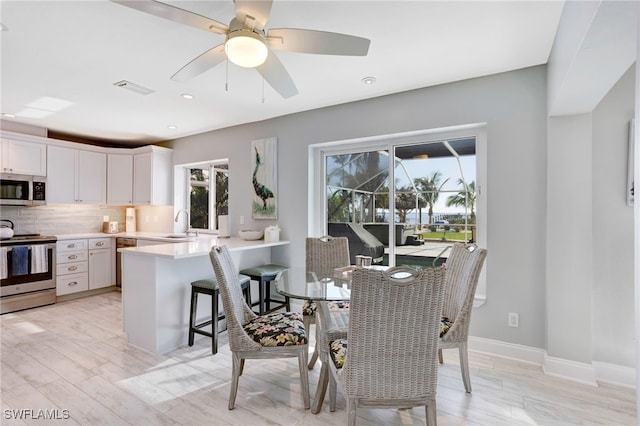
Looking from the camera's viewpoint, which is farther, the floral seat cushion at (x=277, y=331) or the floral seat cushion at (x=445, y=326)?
the floral seat cushion at (x=445, y=326)

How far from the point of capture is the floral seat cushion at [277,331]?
2035 mm

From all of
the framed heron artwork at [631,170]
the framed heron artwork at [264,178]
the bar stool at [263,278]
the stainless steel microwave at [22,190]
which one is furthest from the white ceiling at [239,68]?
the bar stool at [263,278]

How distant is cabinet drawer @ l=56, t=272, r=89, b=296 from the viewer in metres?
4.46

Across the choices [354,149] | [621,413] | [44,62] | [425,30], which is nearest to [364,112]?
[354,149]

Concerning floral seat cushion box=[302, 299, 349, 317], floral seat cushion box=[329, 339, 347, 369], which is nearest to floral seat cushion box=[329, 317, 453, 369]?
floral seat cushion box=[329, 339, 347, 369]

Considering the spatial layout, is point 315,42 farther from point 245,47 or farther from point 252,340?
point 252,340

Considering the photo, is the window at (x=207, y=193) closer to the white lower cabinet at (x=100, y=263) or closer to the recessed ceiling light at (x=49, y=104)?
the white lower cabinet at (x=100, y=263)

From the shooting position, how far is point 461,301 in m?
2.25

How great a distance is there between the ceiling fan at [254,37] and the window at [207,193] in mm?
3346

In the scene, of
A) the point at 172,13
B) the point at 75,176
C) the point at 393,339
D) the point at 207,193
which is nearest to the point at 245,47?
the point at 172,13

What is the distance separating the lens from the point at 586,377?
2.40m

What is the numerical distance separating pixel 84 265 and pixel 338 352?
4.62m

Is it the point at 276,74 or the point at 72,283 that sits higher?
the point at 276,74

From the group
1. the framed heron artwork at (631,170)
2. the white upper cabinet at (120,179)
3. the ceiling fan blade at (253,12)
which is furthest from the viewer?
the white upper cabinet at (120,179)
